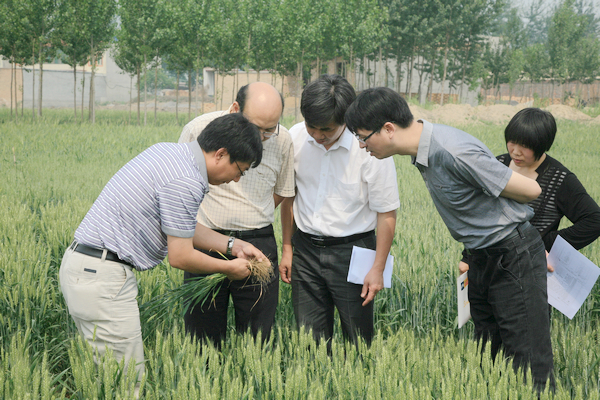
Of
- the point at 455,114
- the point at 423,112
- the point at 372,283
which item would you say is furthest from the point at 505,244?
the point at 455,114

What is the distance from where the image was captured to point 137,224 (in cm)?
210

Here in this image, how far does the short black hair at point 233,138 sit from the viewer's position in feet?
6.84

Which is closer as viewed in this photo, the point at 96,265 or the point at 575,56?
the point at 96,265

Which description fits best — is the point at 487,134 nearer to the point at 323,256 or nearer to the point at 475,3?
the point at 323,256

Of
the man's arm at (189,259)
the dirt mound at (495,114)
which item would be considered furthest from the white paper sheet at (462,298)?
the dirt mound at (495,114)

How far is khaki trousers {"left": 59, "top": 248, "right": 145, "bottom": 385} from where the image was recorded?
207 cm

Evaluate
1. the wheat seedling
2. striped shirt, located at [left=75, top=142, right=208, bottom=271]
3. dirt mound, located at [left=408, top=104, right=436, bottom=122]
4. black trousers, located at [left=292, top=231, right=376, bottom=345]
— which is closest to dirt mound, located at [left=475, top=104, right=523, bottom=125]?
dirt mound, located at [left=408, top=104, right=436, bottom=122]

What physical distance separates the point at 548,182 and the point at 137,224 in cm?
203

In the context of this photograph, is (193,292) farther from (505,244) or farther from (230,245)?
(505,244)

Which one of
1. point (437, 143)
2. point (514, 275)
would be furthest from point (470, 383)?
point (437, 143)

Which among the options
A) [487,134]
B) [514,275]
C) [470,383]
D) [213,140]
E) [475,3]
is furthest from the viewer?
[475,3]

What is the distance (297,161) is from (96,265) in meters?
1.23

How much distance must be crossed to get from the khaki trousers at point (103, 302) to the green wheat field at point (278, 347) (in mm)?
83

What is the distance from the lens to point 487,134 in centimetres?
1870
